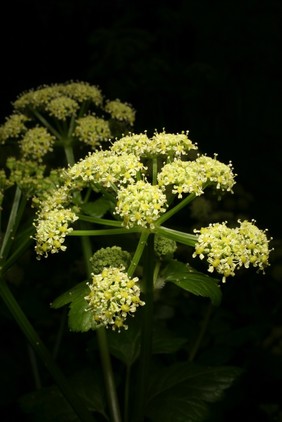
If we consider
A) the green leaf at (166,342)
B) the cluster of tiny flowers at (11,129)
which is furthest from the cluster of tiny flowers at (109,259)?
the cluster of tiny flowers at (11,129)

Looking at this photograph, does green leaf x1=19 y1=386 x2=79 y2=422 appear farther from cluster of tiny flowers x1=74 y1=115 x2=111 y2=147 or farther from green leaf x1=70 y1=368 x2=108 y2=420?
cluster of tiny flowers x1=74 y1=115 x2=111 y2=147

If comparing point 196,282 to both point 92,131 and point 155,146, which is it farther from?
point 92,131

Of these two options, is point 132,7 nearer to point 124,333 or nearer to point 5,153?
point 5,153

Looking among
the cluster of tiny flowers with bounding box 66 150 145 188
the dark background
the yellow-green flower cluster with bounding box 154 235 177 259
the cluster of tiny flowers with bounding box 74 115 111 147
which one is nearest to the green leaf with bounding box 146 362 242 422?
the yellow-green flower cluster with bounding box 154 235 177 259

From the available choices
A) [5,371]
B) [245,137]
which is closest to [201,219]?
[5,371]

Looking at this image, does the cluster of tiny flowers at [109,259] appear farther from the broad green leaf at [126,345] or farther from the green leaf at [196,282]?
the broad green leaf at [126,345]

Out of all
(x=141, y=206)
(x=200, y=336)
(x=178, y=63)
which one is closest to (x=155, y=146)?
(x=141, y=206)
